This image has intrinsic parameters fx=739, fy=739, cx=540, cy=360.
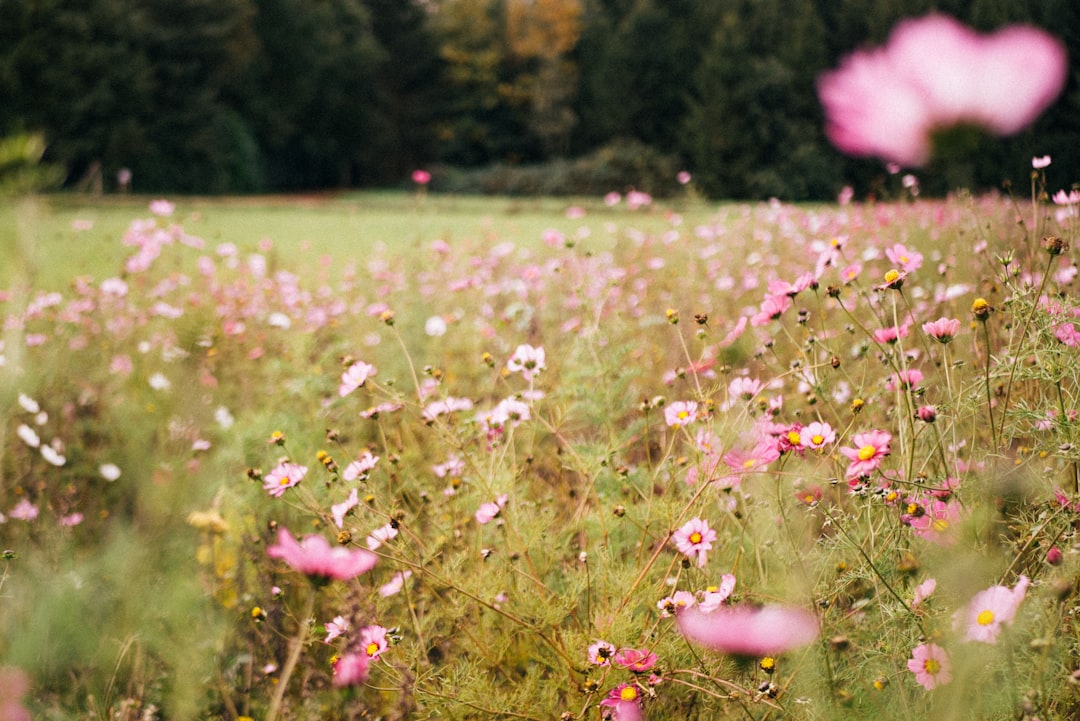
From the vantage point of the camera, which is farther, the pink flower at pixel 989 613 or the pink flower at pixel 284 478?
the pink flower at pixel 284 478

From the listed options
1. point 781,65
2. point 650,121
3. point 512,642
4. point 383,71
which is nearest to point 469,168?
point 383,71

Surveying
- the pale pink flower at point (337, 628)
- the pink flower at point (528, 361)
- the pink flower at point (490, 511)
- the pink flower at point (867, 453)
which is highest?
the pink flower at point (528, 361)

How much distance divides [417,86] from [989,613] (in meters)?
26.5

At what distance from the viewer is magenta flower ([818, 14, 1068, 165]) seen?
36 centimetres

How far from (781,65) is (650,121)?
17.7 feet

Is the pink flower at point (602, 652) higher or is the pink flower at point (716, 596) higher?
the pink flower at point (716, 596)

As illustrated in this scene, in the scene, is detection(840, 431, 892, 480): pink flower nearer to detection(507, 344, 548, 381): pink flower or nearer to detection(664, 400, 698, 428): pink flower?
detection(664, 400, 698, 428): pink flower

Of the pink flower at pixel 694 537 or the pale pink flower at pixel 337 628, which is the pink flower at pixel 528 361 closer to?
the pink flower at pixel 694 537

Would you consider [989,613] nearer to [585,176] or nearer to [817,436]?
[817,436]

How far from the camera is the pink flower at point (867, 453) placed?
0.86 meters

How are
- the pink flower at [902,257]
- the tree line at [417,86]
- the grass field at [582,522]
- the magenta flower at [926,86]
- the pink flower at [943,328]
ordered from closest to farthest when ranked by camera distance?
the magenta flower at [926,86] < the grass field at [582,522] < the pink flower at [943,328] < the pink flower at [902,257] < the tree line at [417,86]

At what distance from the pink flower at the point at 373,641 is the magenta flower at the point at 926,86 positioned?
0.71 meters

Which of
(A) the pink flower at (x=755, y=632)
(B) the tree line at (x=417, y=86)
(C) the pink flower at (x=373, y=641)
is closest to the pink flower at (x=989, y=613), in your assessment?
(A) the pink flower at (x=755, y=632)

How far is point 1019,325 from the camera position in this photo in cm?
103
